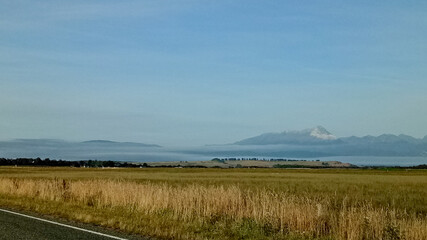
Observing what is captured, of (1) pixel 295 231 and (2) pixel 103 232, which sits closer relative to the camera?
(2) pixel 103 232

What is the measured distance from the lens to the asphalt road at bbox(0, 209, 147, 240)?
12.8m

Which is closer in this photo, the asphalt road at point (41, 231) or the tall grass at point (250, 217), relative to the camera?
the asphalt road at point (41, 231)

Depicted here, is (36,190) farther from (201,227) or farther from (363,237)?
(363,237)

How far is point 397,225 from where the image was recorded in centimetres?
1480

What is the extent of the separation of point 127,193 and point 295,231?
36.5 feet

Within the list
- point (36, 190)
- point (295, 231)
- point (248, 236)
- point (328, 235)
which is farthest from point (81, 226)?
point (36, 190)

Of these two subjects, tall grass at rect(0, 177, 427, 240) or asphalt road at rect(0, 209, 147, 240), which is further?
tall grass at rect(0, 177, 427, 240)

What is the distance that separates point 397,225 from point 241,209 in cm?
659

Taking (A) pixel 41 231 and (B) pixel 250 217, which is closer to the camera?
(A) pixel 41 231

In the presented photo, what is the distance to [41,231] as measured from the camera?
14.0 metres

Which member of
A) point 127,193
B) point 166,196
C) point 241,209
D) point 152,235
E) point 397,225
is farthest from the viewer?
point 127,193

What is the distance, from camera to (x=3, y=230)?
46.8ft

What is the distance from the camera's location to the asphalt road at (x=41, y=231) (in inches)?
506

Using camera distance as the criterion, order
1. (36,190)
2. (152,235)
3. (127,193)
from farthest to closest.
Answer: (36,190) < (127,193) < (152,235)
